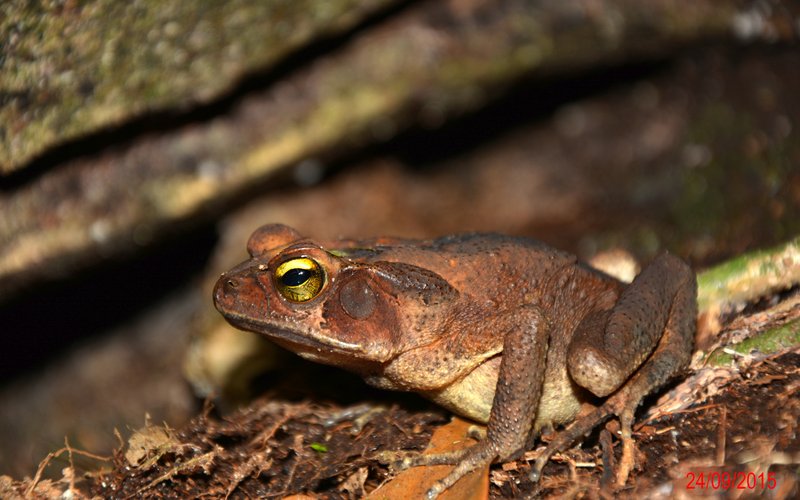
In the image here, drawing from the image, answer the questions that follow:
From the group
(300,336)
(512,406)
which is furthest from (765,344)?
(300,336)

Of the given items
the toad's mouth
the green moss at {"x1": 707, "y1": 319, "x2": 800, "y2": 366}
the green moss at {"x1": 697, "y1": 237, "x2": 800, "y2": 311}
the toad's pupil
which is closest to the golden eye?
the toad's pupil

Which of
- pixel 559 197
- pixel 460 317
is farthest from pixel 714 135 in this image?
pixel 460 317

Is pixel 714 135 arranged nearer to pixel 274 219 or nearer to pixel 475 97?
pixel 475 97

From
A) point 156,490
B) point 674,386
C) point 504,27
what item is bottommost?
point 156,490

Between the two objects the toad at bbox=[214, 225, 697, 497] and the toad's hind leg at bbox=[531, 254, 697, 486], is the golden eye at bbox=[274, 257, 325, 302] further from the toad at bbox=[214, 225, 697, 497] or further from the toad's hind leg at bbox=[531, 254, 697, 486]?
the toad's hind leg at bbox=[531, 254, 697, 486]
